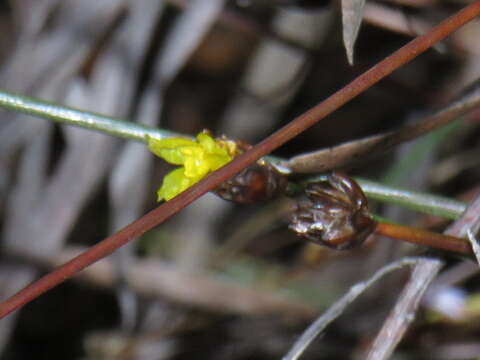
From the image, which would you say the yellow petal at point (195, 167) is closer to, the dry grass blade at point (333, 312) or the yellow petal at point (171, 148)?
the yellow petal at point (171, 148)

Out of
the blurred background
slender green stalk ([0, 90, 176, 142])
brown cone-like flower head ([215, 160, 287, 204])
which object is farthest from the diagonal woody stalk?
the blurred background

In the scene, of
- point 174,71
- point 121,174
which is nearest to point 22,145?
point 121,174

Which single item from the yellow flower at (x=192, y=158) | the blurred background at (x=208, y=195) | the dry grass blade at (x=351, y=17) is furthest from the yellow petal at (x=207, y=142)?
the blurred background at (x=208, y=195)

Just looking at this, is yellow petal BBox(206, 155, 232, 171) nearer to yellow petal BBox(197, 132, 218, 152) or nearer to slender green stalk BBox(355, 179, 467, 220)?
yellow petal BBox(197, 132, 218, 152)

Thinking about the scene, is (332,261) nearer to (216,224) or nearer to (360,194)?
(216,224)

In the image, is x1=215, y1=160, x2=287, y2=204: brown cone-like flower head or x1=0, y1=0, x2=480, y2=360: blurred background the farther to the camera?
x1=0, y1=0, x2=480, y2=360: blurred background

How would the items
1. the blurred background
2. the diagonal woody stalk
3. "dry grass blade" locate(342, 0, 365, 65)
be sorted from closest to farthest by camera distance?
1. the diagonal woody stalk
2. "dry grass blade" locate(342, 0, 365, 65)
3. the blurred background

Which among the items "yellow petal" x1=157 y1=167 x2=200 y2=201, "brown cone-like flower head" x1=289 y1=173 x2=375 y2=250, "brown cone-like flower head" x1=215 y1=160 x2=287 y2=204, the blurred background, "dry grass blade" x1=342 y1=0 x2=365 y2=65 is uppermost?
the blurred background
